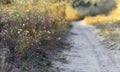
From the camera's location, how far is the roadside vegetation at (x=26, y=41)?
8400 mm

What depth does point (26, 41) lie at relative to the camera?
9.02m

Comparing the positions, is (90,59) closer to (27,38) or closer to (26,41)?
(27,38)

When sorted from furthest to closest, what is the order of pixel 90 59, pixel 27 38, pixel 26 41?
pixel 90 59 → pixel 27 38 → pixel 26 41

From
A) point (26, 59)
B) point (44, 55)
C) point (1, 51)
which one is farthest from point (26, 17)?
point (1, 51)

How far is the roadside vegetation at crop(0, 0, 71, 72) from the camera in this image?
840 cm

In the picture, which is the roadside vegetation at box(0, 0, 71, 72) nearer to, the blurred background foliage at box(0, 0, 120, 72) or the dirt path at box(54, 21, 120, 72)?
the blurred background foliage at box(0, 0, 120, 72)

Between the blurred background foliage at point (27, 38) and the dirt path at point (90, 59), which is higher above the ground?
the blurred background foliage at point (27, 38)

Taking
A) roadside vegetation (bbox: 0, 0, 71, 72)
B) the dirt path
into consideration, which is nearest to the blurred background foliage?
roadside vegetation (bbox: 0, 0, 71, 72)

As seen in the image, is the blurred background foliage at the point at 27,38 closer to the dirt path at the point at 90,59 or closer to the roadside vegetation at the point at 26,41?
the roadside vegetation at the point at 26,41

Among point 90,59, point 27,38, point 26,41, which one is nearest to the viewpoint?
point 26,41

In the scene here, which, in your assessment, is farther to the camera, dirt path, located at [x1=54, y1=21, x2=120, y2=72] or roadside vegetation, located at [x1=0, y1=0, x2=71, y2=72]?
dirt path, located at [x1=54, y1=21, x2=120, y2=72]

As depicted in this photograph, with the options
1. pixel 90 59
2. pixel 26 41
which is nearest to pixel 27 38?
pixel 26 41

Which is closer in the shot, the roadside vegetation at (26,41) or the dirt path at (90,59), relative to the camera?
the roadside vegetation at (26,41)

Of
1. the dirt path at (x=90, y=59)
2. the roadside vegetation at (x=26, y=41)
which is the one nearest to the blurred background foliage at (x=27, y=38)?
the roadside vegetation at (x=26, y=41)
